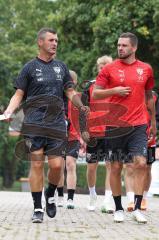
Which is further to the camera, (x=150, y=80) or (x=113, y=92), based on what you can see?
(x=150, y=80)

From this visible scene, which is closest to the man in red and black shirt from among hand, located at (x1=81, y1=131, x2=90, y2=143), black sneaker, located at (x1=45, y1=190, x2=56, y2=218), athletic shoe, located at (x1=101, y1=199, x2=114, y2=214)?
black sneaker, located at (x1=45, y1=190, x2=56, y2=218)

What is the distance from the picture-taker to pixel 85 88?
40.5ft

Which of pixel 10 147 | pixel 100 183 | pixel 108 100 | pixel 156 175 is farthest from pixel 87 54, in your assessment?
pixel 10 147

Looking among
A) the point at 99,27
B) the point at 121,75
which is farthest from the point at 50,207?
the point at 99,27

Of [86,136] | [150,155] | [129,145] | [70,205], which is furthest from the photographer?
[70,205]

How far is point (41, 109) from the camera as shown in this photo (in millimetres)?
9789

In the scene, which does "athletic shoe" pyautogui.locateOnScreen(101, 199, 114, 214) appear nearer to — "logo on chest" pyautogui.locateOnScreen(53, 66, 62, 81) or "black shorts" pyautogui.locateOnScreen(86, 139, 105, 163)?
"black shorts" pyautogui.locateOnScreen(86, 139, 105, 163)

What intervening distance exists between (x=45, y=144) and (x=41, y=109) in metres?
0.42

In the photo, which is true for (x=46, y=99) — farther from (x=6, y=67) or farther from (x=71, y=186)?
(x=6, y=67)

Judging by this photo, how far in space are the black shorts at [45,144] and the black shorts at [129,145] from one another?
64cm

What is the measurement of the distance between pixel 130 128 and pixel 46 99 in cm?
108

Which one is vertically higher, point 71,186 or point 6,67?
point 6,67

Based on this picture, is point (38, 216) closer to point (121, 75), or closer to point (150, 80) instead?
point (121, 75)

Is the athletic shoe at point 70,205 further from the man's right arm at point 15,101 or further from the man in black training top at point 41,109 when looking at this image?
the man's right arm at point 15,101
